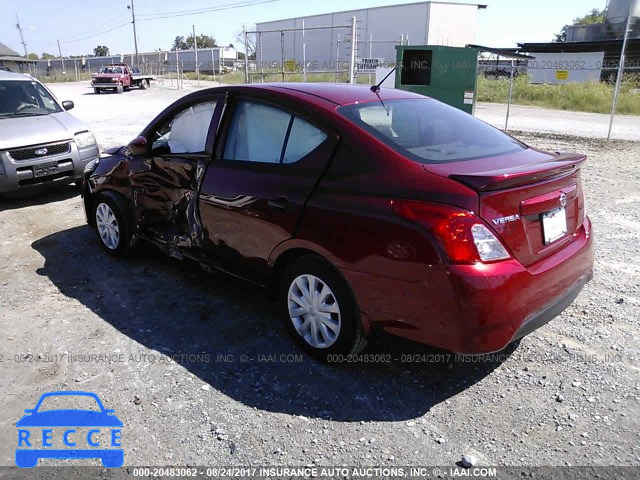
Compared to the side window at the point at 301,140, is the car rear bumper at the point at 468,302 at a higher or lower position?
lower

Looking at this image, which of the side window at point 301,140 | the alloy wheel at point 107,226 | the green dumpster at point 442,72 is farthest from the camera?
the green dumpster at point 442,72

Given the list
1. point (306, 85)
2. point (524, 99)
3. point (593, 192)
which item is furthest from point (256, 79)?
point (306, 85)

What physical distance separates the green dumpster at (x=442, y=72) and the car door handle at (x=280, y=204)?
31.8 ft

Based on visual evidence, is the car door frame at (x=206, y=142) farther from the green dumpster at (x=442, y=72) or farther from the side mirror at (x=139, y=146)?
the green dumpster at (x=442, y=72)

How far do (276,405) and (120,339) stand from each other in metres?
1.39

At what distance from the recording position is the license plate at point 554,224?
2.94 m

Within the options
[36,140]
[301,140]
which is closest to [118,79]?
[36,140]

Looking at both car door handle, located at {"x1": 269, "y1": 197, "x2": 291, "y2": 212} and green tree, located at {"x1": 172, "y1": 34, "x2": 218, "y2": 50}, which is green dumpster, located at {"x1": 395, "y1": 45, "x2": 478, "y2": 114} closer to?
car door handle, located at {"x1": 269, "y1": 197, "x2": 291, "y2": 212}

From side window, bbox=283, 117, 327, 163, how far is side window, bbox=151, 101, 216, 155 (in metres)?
0.92

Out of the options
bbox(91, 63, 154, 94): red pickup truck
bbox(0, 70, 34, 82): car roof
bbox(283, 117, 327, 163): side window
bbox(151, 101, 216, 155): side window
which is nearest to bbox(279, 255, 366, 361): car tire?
bbox(283, 117, 327, 163): side window

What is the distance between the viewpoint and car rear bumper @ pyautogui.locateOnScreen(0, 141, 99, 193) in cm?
682

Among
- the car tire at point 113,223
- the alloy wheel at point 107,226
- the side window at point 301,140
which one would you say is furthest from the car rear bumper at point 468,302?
the alloy wheel at point 107,226

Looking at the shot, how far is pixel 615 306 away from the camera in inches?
162

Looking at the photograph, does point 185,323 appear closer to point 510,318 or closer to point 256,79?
point 510,318
